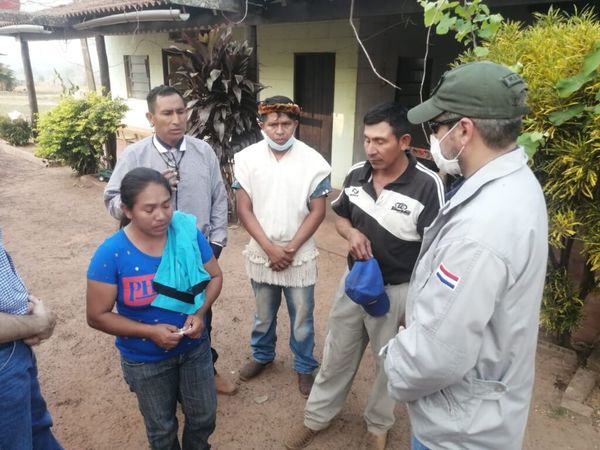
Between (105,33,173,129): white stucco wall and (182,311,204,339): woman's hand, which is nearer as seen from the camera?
(182,311,204,339): woman's hand

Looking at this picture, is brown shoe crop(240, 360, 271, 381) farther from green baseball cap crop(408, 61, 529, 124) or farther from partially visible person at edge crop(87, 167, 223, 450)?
green baseball cap crop(408, 61, 529, 124)

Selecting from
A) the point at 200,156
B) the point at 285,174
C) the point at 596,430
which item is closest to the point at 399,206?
the point at 285,174

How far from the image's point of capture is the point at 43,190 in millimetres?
8062

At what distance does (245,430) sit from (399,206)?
5.48 feet

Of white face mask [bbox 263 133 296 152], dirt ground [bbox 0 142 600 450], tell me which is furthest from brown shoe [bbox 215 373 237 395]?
white face mask [bbox 263 133 296 152]

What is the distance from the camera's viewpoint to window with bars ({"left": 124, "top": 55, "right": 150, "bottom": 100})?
1175 centimetres

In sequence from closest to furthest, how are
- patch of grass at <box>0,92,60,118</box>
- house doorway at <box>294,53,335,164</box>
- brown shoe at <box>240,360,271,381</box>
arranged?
brown shoe at <box>240,360,271,381</box>
house doorway at <box>294,53,335,164</box>
patch of grass at <box>0,92,60,118</box>

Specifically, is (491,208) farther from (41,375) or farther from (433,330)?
(41,375)

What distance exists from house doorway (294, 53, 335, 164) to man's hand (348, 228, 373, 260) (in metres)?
5.87

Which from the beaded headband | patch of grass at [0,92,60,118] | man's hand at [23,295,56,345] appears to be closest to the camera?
man's hand at [23,295,56,345]

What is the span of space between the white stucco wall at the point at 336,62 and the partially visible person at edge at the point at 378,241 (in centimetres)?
497

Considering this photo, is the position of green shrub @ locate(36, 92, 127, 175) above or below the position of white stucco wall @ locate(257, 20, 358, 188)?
below

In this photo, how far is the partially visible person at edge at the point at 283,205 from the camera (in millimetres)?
2652

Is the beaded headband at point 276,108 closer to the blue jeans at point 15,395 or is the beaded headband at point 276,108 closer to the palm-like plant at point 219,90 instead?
the blue jeans at point 15,395
